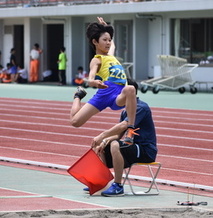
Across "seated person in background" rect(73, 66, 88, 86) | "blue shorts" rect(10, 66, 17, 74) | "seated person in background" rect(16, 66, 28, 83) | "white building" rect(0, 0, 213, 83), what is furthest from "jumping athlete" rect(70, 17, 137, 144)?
"seated person in background" rect(16, 66, 28, 83)

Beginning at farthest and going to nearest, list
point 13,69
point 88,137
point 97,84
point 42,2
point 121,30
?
point 13,69
point 42,2
point 121,30
point 88,137
point 97,84

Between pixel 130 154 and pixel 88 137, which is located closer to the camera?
pixel 130 154

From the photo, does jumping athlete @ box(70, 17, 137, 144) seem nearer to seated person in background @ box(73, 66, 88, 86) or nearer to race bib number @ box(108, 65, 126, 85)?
race bib number @ box(108, 65, 126, 85)

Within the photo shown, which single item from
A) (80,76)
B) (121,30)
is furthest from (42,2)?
(80,76)

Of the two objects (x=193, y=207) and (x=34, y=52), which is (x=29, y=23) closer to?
(x=34, y=52)

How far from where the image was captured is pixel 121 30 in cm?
3647

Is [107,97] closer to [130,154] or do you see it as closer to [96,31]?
[130,154]

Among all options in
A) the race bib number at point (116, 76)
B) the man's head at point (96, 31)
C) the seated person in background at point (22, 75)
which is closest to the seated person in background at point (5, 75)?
the seated person in background at point (22, 75)

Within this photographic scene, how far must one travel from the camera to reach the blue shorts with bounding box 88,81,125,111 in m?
8.83

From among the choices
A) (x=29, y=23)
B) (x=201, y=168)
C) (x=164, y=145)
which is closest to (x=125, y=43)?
(x=29, y=23)

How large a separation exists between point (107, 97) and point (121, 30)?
91.3ft

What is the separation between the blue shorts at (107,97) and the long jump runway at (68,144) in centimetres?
101

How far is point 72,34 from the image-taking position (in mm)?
38344

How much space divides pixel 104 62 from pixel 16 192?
5.58ft
